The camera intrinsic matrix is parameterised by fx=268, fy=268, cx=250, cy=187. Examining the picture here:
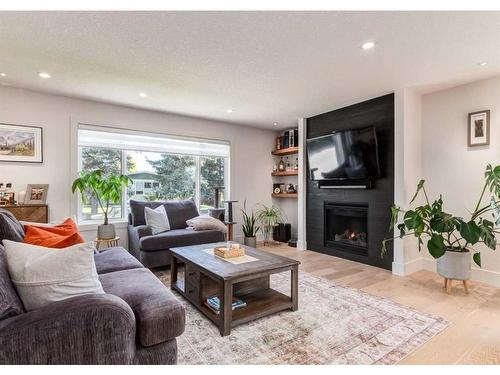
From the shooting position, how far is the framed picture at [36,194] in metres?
3.27

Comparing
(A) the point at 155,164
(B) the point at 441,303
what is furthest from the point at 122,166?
(B) the point at 441,303

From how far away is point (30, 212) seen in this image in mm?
3100

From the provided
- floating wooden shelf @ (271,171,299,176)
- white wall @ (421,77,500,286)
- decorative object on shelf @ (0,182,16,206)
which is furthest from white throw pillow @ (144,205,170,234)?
white wall @ (421,77,500,286)

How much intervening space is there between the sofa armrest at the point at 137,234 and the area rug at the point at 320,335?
125cm

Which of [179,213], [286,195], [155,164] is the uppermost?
[155,164]

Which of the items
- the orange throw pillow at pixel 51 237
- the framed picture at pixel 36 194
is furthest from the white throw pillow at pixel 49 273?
the framed picture at pixel 36 194

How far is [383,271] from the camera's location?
135 inches

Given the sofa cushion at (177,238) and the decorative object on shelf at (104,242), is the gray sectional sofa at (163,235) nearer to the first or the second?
the sofa cushion at (177,238)

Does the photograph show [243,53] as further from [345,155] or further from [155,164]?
[155,164]

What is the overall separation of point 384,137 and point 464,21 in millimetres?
1757

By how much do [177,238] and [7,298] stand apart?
233 cm

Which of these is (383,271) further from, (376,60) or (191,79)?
(191,79)

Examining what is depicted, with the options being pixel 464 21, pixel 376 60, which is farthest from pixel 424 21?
pixel 376 60

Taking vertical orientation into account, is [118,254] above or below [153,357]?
above
